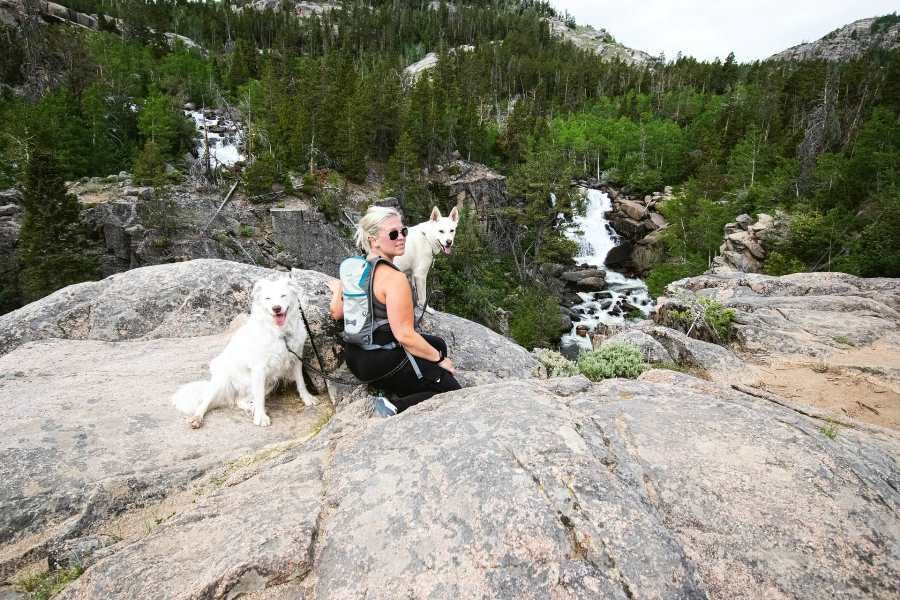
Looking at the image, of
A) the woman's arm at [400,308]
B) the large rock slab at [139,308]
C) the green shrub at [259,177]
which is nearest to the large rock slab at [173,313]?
the large rock slab at [139,308]

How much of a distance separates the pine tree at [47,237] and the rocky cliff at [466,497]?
79.9 ft

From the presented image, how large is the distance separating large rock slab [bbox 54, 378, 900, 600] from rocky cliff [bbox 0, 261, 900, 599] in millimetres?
12

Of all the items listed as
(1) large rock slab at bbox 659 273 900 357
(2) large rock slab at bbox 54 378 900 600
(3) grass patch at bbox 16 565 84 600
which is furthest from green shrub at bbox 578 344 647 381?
(3) grass patch at bbox 16 565 84 600

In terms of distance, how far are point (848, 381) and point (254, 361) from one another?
933 centimetres

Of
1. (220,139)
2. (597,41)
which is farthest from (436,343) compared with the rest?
(597,41)

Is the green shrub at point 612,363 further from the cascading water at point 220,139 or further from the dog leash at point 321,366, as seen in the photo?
the cascading water at point 220,139

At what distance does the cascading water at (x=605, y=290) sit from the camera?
32812 millimetres

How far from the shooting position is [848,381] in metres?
7.05

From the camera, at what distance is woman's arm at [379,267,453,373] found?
3.74 meters

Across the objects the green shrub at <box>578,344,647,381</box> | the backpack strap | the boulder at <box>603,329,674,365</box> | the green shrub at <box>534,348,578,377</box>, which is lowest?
the boulder at <box>603,329,674,365</box>

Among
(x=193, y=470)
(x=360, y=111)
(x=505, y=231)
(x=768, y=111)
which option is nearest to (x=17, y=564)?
(x=193, y=470)

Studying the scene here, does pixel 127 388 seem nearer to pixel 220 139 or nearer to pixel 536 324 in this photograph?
pixel 536 324

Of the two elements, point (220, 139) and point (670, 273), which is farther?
point (220, 139)

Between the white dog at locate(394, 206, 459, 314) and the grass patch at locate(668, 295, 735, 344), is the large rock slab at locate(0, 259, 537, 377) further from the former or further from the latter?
the grass patch at locate(668, 295, 735, 344)
